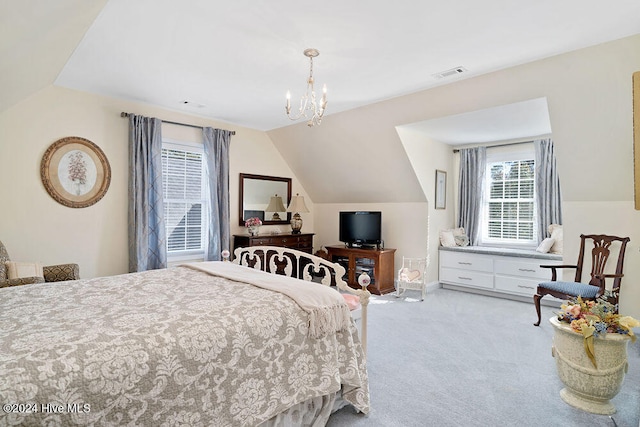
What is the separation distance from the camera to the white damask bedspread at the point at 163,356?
116 centimetres

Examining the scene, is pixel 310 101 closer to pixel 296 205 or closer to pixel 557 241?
pixel 296 205

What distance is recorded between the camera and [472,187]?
18.9 ft

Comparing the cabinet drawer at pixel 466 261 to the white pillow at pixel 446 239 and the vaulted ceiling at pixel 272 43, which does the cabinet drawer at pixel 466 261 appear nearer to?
the white pillow at pixel 446 239

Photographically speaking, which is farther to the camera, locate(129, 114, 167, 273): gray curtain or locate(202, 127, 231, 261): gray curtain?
locate(202, 127, 231, 261): gray curtain

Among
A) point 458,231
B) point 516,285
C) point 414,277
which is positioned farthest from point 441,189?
point 516,285

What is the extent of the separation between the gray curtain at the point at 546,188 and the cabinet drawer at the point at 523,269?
580 mm

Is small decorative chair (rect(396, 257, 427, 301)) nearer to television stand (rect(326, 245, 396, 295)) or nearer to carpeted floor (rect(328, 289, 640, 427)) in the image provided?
television stand (rect(326, 245, 396, 295))

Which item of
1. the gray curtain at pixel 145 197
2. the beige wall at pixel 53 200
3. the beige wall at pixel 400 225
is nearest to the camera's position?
the beige wall at pixel 53 200

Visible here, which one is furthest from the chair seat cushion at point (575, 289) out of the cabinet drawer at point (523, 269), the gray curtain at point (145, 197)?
the gray curtain at point (145, 197)

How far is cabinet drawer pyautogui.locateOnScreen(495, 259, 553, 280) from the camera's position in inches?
182

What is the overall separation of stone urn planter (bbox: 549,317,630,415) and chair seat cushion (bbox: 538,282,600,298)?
133 cm

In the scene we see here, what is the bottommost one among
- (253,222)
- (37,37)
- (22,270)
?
(22,270)

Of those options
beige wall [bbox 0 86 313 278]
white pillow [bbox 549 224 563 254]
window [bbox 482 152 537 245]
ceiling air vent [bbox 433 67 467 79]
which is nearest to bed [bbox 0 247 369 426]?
beige wall [bbox 0 86 313 278]

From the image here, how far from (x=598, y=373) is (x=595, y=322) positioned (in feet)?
1.01
